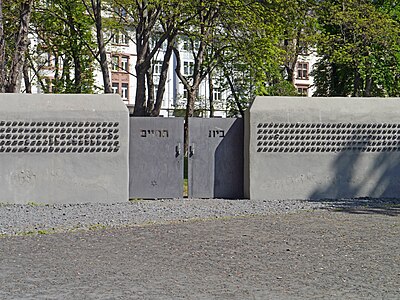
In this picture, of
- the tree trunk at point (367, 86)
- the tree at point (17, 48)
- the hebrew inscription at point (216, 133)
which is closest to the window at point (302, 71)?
the tree trunk at point (367, 86)

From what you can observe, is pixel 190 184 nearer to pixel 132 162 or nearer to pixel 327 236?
pixel 132 162

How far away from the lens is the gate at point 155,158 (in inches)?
633

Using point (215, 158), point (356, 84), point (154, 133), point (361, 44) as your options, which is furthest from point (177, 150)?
point (356, 84)

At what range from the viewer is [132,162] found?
1602 cm

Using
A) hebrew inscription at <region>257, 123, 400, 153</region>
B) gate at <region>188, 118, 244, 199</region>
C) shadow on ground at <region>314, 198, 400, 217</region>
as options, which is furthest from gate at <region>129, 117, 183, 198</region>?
shadow on ground at <region>314, 198, 400, 217</region>

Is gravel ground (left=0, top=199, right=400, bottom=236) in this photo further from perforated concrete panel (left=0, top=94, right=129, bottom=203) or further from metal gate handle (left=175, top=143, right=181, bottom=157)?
metal gate handle (left=175, top=143, right=181, bottom=157)

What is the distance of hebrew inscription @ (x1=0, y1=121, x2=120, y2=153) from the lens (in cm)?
1505

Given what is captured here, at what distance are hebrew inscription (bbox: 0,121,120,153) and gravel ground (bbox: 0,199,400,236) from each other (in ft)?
3.97

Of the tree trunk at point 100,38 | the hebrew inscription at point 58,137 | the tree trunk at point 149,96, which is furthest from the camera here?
the tree trunk at point 149,96

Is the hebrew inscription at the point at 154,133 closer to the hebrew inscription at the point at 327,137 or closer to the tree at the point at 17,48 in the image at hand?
the hebrew inscription at the point at 327,137

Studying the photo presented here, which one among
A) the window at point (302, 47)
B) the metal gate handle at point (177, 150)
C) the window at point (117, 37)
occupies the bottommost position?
the metal gate handle at point (177, 150)

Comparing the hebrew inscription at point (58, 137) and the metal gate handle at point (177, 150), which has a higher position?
the hebrew inscription at point (58, 137)

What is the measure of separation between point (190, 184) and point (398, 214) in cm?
470

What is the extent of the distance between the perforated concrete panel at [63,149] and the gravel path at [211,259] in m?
1.51
